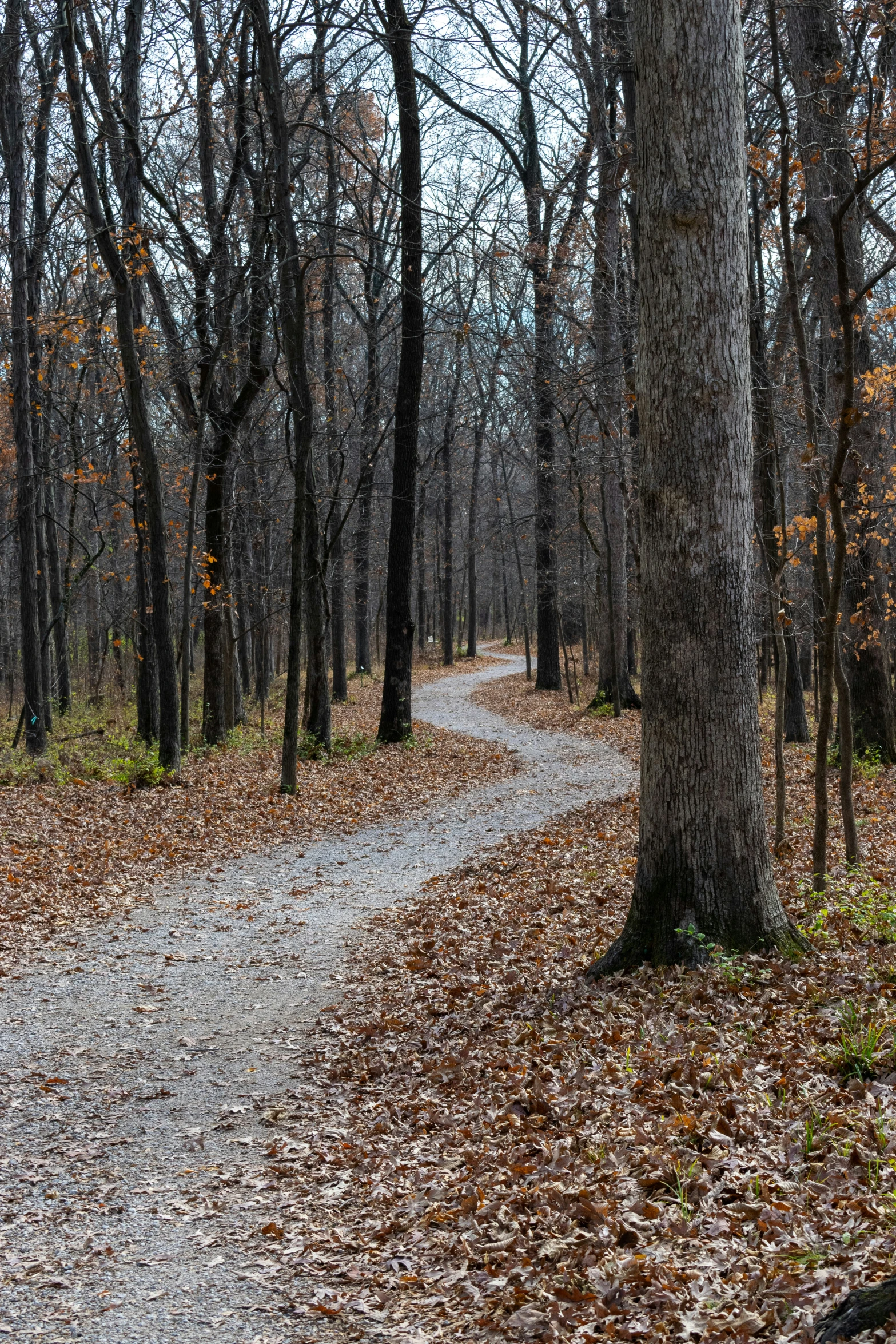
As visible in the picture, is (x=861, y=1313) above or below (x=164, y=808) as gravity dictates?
above

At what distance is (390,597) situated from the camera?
1753 cm

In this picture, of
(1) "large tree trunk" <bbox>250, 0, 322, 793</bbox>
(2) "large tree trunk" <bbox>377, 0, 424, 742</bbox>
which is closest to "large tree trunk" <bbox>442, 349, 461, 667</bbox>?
(2) "large tree trunk" <bbox>377, 0, 424, 742</bbox>

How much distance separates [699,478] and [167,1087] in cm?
433

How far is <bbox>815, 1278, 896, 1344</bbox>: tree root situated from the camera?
231 centimetres

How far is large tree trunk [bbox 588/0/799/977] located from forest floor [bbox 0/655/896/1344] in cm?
49

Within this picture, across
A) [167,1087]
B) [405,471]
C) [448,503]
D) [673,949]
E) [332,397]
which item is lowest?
[167,1087]

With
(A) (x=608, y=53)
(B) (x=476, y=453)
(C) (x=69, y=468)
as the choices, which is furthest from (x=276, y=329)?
(B) (x=476, y=453)

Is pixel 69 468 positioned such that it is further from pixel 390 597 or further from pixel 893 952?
pixel 893 952

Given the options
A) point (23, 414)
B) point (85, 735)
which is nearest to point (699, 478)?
point (23, 414)

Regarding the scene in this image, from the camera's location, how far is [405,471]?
1748 centimetres

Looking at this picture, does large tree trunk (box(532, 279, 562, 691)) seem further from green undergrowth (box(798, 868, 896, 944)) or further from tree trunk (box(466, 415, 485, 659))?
green undergrowth (box(798, 868, 896, 944))

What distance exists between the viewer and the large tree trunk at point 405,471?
53.4ft

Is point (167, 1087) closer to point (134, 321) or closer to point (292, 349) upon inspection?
point (292, 349)

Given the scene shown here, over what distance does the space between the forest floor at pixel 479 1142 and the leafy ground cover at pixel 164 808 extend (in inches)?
57.5
